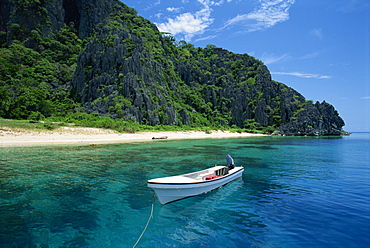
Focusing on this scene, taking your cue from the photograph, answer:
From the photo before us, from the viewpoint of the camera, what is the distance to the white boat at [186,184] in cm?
1204

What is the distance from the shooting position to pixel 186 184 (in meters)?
12.8

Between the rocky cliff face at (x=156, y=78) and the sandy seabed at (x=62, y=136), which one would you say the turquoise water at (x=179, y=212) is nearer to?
the sandy seabed at (x=62, y=136)

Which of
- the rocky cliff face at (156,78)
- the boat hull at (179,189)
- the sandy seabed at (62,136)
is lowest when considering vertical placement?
the boat hull at (179,189)

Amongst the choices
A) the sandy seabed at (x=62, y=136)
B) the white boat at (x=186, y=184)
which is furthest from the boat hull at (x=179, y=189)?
the sandy seabed at (x=62, y=136)

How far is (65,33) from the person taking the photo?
12219 cm

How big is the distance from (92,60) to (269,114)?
329 feet

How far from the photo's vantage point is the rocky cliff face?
277ft

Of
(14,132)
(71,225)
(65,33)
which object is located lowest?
(71,225)

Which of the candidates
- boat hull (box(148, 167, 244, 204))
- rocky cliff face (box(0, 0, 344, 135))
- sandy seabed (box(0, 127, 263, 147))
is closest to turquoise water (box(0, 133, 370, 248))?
boat hull (box(148, 167, 244, 204))

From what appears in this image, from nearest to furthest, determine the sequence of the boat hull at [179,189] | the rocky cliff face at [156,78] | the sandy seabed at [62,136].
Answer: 1. the boat hull at [179,189]
2. the sandy seabed at [62,136]
3. the rocky cliff face at [156,78]

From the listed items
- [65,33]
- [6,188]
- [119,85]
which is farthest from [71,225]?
[65,33]

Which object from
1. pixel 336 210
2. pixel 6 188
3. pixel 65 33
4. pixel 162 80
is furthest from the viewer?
pixel 65 33

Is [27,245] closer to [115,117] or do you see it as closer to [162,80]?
[115,117]

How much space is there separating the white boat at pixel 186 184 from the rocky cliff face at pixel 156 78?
62965mm
